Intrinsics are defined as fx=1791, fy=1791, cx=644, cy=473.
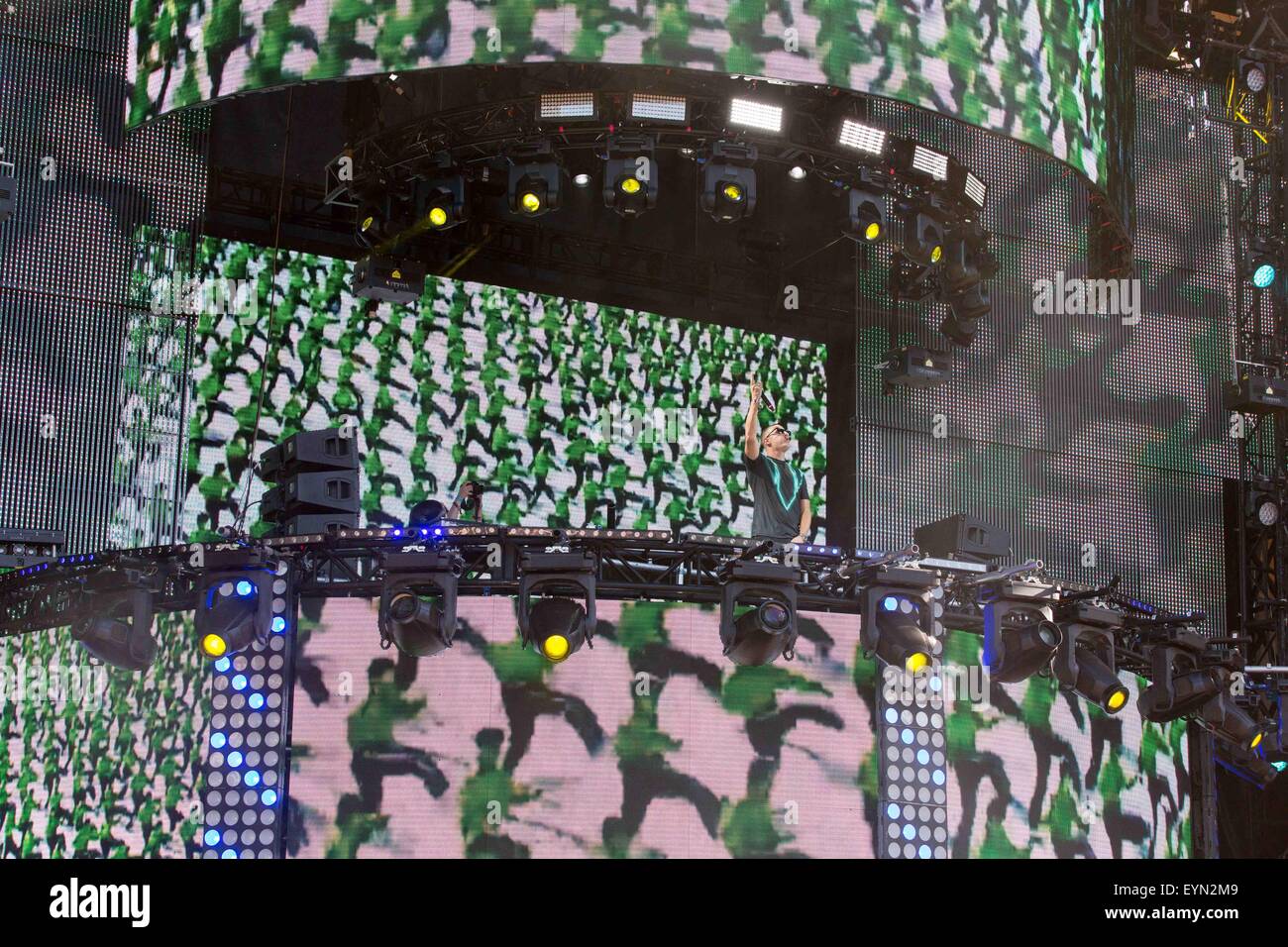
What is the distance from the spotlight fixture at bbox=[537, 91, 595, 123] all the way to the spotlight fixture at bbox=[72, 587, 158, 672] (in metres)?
4.02

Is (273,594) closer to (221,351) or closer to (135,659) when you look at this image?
(135,659)

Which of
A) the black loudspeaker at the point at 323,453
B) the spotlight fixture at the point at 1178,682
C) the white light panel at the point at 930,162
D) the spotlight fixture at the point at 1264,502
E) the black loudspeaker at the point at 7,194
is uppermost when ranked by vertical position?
the white light panel at the point at 930,162

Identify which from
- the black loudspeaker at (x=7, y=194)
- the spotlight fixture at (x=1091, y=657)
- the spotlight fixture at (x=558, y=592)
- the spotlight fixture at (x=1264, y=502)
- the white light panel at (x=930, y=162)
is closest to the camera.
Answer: the spotlight fixture at (x=558, y=592)

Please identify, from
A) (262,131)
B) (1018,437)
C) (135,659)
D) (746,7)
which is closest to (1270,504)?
(1018,437)

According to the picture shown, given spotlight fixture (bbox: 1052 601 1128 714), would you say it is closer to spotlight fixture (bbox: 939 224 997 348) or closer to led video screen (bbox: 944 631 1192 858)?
led video screen (bbox: 944 631 1192 858)

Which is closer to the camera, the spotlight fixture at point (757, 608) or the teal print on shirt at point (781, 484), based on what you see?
the spotlight fixture at point (757, 608)

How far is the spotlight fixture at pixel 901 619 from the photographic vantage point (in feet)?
29.9

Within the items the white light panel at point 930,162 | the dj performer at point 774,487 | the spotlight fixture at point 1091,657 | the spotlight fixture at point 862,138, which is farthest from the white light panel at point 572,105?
the spotlight fixture at point 1091,657

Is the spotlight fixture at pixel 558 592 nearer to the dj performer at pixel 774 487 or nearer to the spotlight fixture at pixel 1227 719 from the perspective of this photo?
the dj performer at pixel 774 487

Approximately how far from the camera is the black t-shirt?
9.95m

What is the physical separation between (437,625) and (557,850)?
127cm

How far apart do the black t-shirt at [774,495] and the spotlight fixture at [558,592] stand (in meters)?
1.38

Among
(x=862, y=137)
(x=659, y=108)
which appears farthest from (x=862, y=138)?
(x=659, y=108)

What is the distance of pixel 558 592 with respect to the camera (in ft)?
29.5
